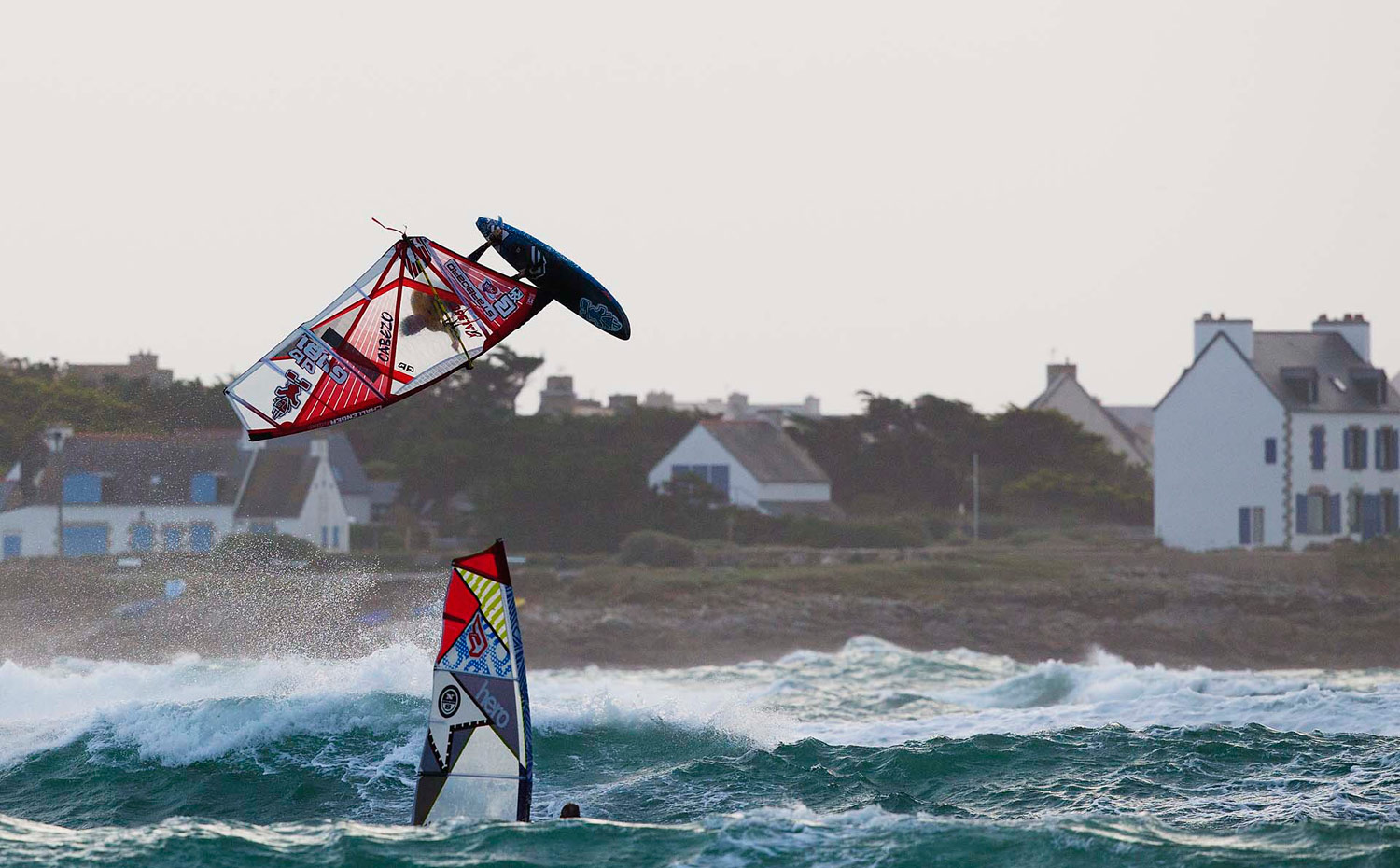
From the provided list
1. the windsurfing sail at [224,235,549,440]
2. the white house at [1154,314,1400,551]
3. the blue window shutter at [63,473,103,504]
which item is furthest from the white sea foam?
the white house at [1154,314,1400,551]

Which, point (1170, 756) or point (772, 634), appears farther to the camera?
point (772, 634)

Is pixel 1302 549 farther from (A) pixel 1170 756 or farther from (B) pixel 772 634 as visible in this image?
(A) pixel 1170 756

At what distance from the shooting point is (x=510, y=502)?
39719 millimetres

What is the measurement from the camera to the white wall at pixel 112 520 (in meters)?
22.7

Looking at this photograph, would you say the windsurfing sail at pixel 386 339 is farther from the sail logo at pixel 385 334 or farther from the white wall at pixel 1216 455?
the white wall at pixel 1216 455

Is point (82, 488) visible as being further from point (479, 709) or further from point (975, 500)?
point (975, 500)

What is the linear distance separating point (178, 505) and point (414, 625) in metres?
4.08

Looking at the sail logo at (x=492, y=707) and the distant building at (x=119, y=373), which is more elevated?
the distant building at (x=119, y=373)

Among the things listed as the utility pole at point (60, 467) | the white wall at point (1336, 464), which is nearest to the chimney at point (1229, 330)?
the white wall at point (1336, 464)

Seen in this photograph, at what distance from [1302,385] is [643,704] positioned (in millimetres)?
25319

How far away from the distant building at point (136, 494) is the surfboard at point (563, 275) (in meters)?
7.41

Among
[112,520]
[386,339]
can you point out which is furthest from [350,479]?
[386,339]

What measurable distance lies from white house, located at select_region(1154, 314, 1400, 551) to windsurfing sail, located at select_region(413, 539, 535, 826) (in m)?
29.4

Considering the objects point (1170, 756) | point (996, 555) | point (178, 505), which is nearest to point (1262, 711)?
point (1170, 756)
